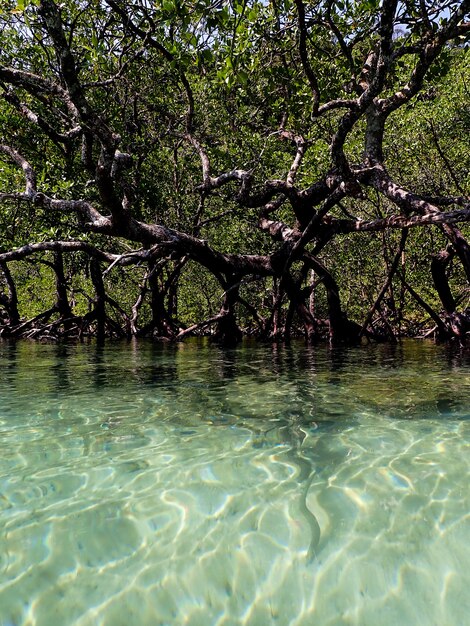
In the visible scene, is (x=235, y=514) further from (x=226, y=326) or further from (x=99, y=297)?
(x=99, y=297)

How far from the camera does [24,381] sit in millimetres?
6012

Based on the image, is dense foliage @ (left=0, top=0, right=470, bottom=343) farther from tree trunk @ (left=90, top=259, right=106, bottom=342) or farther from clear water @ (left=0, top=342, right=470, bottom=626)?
clear water @ (left=0, top=342, right=470, bottom=626)

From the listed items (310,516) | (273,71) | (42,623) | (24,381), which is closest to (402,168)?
(273,71)

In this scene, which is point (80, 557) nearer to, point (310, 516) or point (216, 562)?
point (216, 562)

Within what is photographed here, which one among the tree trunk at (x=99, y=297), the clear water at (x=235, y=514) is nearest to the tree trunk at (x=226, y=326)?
the tree trunk at (x=99, y=297)

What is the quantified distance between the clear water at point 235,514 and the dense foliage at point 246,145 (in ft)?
11.8

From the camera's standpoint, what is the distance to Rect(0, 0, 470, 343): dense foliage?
21.8 ft

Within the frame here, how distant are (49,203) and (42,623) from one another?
7.77 m

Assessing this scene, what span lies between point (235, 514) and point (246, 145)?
35.4 feet

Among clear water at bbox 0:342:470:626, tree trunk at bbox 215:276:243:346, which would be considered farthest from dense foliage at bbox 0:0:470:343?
clear water at bbox 0:342:470:626

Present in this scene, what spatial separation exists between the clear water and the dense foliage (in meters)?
3.60

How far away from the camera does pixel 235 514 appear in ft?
7.35

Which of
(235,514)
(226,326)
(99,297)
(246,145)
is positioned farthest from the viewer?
(99,297)

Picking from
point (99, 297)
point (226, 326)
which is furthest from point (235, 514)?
point (99, 297)
